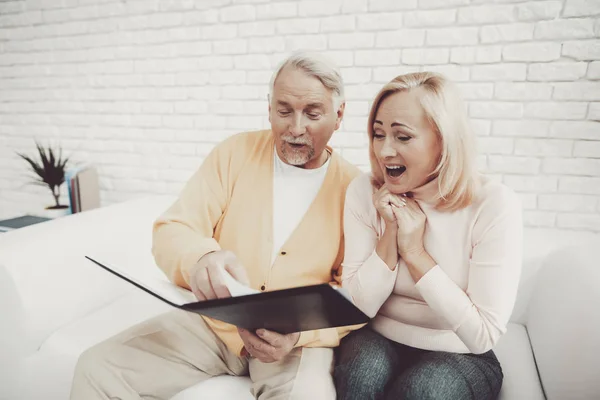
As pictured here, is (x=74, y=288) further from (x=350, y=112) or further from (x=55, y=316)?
(x=350, y=112)

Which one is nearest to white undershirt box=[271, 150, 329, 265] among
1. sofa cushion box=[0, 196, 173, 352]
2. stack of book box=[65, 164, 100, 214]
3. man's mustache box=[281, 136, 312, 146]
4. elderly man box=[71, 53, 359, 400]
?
elderly man box=[71, 53, 359, 400]

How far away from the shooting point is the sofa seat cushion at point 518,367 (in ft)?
3.69

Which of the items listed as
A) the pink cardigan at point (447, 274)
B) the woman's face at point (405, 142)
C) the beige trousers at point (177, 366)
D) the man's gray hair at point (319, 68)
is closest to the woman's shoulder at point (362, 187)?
the pink cardigan at point (447, 274)

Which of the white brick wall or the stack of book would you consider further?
the stack of book

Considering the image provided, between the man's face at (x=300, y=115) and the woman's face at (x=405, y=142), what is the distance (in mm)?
210

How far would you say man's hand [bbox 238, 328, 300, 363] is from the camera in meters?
1.04

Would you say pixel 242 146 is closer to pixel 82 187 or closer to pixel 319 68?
pixel 319 68

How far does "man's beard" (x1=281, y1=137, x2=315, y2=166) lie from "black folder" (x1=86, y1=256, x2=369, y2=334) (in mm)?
542

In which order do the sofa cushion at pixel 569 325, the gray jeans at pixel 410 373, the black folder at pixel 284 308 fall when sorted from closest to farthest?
the black folder at pixel 284 308 < the gray jeans at pixel 410 373 < the sofa cushion at pixel 569 325

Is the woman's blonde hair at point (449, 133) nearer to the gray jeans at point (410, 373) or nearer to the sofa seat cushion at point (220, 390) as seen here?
the gray jeans at point (410, 373)

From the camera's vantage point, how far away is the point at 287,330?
1.03m

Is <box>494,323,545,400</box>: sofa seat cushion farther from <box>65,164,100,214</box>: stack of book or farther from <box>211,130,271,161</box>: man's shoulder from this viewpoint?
<box>65,164,100,214</box>: stack of book

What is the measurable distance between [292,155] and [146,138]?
1381 millimetres

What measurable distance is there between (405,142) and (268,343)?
63 cm
